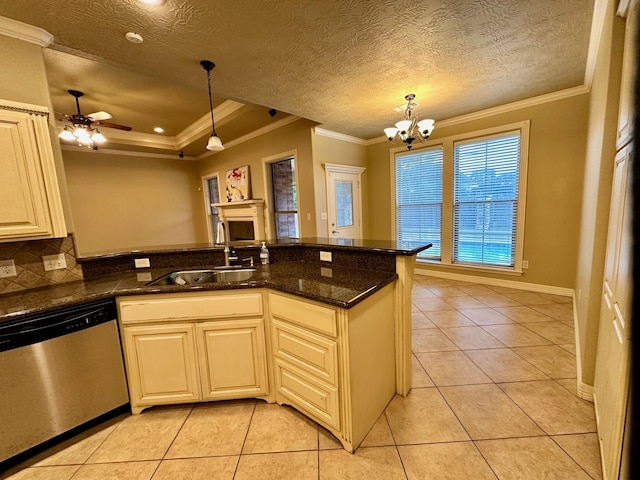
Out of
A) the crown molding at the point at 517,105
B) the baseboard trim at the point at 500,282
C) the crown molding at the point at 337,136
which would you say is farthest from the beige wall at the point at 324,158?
the baseboard trim at the point at 500,282

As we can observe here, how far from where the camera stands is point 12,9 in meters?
1.68

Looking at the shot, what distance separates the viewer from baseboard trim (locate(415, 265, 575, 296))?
3.50m

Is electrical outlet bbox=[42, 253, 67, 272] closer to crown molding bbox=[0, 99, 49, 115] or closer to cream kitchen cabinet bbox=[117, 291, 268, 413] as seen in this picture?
cream kitchen cabinet bbox=[117, 291, 268, 413]

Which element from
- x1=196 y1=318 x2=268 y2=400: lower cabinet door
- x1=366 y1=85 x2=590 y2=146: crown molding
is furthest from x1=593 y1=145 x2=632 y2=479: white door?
x1=366 y1=85 x2=590 y2=146: crown molding

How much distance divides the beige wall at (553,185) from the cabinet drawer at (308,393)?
3.55 metres

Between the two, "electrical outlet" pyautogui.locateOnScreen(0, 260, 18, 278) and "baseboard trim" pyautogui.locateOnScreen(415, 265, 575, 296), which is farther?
"baseboard trim" pyautogui.locateOnScreen(415, 265, 575, 296)

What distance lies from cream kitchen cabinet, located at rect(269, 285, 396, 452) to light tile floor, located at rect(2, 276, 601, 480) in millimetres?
137

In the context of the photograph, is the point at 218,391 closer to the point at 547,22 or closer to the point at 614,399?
the point at 614,399

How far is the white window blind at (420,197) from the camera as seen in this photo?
4.47m

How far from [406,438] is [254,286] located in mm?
1281

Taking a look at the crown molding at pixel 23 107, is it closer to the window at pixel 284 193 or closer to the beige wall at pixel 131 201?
the window at pixel 284 193

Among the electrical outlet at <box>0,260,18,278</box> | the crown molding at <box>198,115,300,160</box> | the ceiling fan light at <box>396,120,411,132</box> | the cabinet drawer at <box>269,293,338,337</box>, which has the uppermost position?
the crown molding at <box>198,115,300,160</box>

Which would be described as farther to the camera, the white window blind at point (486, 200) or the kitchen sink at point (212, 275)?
the white window blind at point (486, 200)

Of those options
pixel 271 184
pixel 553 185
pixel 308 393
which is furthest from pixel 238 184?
pixel 553 185
